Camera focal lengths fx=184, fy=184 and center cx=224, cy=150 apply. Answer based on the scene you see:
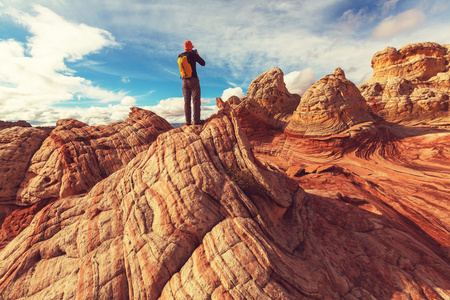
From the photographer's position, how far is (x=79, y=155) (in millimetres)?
13180

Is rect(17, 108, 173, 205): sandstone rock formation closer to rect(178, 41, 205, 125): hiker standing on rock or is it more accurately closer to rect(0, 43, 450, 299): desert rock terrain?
rect(0, 43, 450, 299): desert rock terrain

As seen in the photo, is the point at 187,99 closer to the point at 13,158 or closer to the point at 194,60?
the point at 194,60

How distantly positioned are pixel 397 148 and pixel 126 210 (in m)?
32.8

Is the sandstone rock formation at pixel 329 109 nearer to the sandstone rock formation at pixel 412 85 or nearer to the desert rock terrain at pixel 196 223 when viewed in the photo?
the desert rock terrain at pixel 196 223

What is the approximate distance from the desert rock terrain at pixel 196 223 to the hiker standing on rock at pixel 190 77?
134 cm

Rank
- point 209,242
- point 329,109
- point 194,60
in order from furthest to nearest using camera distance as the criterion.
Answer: point 329,109, point 194,60, point 209,242

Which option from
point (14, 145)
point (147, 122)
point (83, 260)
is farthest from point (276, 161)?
point (14, 145)

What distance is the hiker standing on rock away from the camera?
424 inches

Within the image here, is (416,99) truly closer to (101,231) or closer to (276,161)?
(276,161)

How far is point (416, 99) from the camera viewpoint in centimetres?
3422

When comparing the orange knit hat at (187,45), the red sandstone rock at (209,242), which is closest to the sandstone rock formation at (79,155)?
the red sandstone rock at (209,242)

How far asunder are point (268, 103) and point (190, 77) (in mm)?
27199

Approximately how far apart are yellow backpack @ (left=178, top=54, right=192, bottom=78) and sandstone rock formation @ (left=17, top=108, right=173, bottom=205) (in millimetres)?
7449

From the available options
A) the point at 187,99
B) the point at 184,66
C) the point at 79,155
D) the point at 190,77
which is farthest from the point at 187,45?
the point at 79,155
